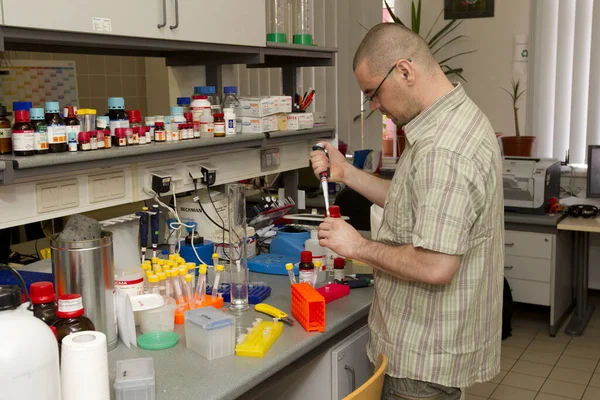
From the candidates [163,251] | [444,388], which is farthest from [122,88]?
[444,388]

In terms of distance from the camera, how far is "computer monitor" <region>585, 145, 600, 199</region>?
403 centimetres

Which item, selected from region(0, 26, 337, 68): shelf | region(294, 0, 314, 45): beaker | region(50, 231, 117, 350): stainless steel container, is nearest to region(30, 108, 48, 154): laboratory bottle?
region(0, 26, 337, 68): shelf

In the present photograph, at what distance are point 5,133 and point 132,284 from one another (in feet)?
1.72

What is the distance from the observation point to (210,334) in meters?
1.57

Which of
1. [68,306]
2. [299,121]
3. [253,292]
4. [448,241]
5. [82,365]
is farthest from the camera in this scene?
[299,121]

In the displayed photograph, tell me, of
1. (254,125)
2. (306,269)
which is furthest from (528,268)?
(306,269)

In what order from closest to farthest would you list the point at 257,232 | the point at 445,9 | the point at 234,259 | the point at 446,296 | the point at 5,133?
the point at 446,296
the point at 5,133
the point at 234,259
the point at 257,232
the point at 445,9

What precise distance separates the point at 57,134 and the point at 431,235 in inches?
41.4

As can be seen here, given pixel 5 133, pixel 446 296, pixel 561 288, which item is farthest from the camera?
pixel 561 288

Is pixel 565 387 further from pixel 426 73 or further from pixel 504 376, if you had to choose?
pixel 426 73

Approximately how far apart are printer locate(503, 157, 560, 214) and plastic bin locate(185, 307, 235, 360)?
2815 millimetres

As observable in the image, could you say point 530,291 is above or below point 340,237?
below

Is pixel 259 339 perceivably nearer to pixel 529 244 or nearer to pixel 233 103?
pixel 233 103

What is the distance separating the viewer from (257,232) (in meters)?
2.64
